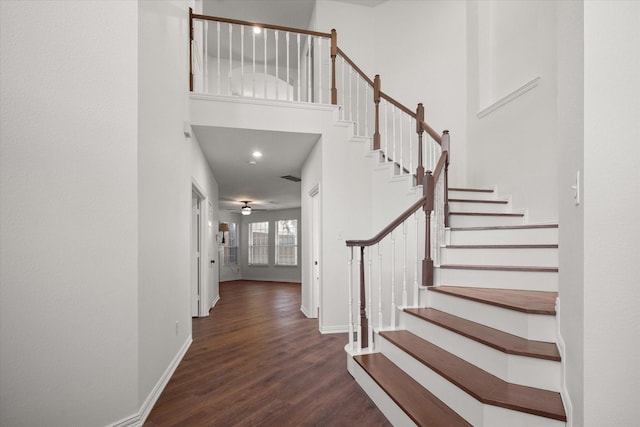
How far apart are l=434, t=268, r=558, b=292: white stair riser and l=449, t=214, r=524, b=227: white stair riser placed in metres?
0.80

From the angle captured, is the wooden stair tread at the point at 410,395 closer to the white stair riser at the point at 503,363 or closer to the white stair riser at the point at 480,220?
the white stair riser at the point at 503,363

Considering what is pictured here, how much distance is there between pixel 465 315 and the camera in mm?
2311

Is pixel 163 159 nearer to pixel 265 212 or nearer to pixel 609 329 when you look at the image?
pixel 609 329

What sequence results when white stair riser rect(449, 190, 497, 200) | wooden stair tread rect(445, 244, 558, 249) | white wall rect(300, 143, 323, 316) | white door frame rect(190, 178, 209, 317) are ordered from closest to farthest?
wooden stair tread rect(445, 244, 558, 249) → white stair riser rect(449, 190, 497, 200) → white wall rect(300, 143, 323, 316) → white door frame rect(190, 178, 209, 317)

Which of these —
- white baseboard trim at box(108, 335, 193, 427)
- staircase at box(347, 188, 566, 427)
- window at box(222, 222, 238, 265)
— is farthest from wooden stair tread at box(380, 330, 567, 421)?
window at box(222, 222, 238, 265)

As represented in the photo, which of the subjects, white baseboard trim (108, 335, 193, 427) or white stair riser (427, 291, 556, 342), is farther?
white baseboard trim (108, 335, 193, 427)

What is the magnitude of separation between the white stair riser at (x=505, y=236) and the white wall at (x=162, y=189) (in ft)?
8.75

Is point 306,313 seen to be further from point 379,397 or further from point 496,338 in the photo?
point 496,338

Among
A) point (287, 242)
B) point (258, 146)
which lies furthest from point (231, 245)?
point (258, 146)

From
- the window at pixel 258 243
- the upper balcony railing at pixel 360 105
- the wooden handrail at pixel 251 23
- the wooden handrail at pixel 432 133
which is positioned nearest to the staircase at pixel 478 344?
the upper balcony railing at pixel 360 105

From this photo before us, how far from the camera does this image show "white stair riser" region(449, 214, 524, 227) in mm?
3447

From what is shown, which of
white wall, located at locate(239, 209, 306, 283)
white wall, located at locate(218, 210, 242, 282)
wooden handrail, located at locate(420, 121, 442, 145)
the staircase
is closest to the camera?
the staircase

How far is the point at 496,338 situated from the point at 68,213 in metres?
2.56

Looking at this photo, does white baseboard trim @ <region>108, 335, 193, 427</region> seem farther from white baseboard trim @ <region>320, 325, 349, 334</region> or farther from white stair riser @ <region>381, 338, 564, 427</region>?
white stair riser @ <region>381, 338, 564, 427</region>
